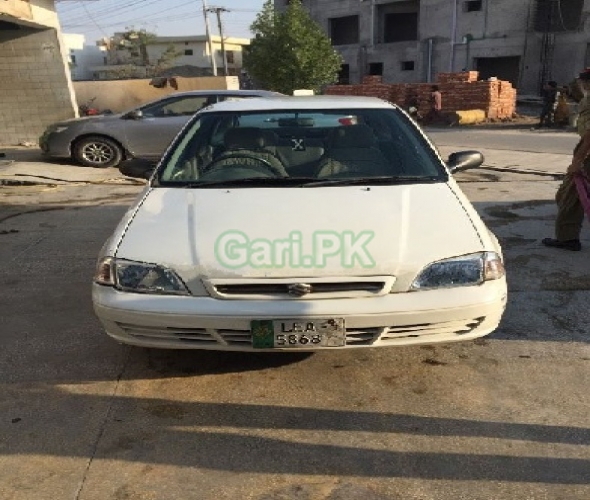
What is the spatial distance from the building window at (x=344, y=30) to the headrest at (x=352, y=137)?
40.1 m

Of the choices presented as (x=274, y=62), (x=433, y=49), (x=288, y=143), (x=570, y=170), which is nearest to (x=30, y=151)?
(x=288, y=143)

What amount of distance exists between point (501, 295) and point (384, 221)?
687mm

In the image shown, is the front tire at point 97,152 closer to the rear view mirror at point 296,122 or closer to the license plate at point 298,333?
the rear view mirror at point 296,122

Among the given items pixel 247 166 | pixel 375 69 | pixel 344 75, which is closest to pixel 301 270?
pixel 247 166

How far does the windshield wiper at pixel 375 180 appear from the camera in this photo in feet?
10.6

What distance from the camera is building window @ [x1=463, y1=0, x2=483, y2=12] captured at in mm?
32844

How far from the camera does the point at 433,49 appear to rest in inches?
1378

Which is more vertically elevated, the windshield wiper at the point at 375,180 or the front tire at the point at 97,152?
the windshield wiper at the point at 375,180

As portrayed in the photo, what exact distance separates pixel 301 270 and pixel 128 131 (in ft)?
27.1

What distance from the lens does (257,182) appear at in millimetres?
3258

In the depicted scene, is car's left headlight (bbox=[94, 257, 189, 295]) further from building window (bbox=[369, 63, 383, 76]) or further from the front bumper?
building window (bbox=[369, 63, 383, 76])

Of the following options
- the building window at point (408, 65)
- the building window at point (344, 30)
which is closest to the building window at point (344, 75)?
the building window at point (344, 30)

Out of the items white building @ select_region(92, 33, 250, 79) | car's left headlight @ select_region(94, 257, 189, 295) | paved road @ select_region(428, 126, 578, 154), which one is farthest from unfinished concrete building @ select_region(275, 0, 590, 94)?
car's left headlight @ select_region(94, 257, 189, 295)

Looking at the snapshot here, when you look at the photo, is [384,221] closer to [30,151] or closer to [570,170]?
[570,170]
